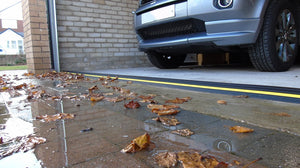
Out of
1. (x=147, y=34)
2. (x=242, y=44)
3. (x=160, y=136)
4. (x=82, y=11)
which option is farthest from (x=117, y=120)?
(x=82, y=11)

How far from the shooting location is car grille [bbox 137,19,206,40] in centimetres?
317

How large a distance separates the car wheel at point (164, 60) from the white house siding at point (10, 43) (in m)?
34.6

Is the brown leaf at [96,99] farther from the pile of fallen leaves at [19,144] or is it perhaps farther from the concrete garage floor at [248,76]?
the concrete garage floor at [248,76]

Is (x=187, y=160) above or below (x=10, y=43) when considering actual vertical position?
below

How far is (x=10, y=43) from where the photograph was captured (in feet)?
110

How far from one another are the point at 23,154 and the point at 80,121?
48cm

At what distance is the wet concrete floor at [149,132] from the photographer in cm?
93

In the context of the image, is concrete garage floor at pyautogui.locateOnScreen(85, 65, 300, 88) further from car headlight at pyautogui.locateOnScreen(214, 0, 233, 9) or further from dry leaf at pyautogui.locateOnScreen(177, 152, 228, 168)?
dry leaf at pyautogui.locateOnScreen(177, 152, 228, 168)

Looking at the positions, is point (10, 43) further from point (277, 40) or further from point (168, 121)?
point (168, 121)

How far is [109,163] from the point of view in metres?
0.90

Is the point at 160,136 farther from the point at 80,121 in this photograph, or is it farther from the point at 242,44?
the point at 242,44

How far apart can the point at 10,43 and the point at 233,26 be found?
37.8m

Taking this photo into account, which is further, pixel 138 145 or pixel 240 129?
pixel 240 129

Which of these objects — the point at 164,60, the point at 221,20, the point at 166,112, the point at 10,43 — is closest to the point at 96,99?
the point at 166,112
